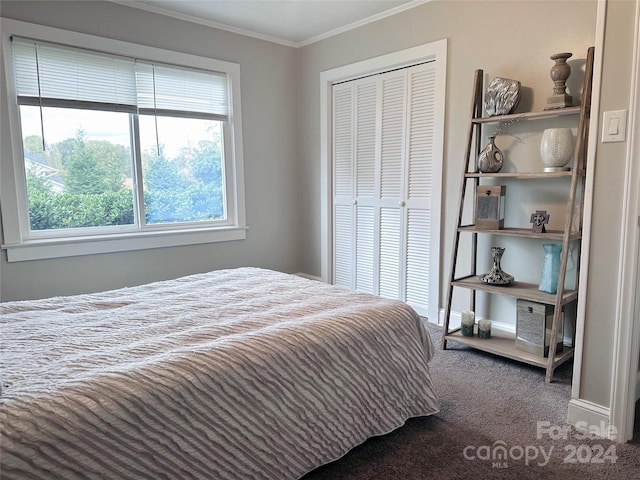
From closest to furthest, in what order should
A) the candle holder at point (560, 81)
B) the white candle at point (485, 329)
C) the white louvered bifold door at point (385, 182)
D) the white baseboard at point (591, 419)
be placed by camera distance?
the white baseboard at point (591, 419), the candle holder at point (560, 81), the white candle at point (485, 329), the white louvered bifold door at point (385, 182)

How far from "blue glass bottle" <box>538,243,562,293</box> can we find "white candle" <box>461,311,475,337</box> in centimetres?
49

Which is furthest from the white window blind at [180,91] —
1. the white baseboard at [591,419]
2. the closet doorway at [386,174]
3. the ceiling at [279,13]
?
the white baseboard at [591,419]

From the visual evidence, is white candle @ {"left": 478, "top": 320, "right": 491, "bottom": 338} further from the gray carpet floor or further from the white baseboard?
the white baseboard

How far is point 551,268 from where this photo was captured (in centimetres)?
248

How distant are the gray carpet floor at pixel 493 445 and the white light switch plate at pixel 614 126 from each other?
1.31 m

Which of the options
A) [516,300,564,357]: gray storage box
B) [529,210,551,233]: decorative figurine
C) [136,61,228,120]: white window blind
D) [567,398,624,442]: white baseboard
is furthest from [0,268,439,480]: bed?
[136,61,228,120]: white window blind

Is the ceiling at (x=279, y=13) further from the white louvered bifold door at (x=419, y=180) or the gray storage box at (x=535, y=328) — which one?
the gray storage box at (x=535, y=328)

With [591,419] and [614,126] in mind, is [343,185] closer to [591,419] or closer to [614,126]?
[614,126]

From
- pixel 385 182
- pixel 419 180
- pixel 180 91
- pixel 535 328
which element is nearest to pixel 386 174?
pixel 385 182

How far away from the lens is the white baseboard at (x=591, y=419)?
186 centimetres

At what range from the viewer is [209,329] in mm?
1594

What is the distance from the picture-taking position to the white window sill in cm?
289

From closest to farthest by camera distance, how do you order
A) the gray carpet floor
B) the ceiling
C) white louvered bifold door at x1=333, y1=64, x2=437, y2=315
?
1. the gray carpet floor
2. the ceiling
3. white louvered bifold door at x1=333, y1=64, x2=437, y2=315

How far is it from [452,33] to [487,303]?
6.50 ft
